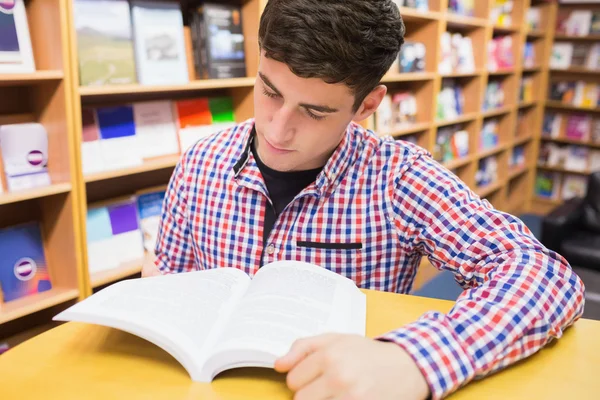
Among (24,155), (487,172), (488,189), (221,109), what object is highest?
(221,109)

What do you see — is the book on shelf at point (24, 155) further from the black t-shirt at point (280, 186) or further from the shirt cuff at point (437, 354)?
the shirt cuff at point (437, 354)

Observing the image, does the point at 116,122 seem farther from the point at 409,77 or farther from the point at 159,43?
the point at 409,77

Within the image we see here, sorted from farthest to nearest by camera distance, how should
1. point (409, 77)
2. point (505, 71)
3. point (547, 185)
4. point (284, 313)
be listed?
point (547, 185) → point (505, 71) → point (409, 77) → point (284, 313)

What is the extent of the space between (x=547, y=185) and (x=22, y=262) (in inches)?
189

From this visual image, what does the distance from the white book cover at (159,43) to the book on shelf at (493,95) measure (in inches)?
110

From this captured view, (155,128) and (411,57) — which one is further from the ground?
(411,57)

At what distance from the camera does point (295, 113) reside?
93 cm

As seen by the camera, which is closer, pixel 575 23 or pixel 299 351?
pixel 299 351

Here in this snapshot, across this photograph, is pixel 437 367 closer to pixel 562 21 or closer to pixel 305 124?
pixel 305 124

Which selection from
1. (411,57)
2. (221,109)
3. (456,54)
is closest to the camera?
(221,109)

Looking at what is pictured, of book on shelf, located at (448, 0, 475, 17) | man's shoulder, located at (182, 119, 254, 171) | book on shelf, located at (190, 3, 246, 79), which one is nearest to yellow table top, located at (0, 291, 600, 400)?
man's shoulder, located at (182, 119, 254, 171)

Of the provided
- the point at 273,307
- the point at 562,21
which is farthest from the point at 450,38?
the point at 273,307

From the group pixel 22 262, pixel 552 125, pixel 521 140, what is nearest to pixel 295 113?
pixel 22 262

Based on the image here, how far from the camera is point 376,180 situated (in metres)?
1.12
